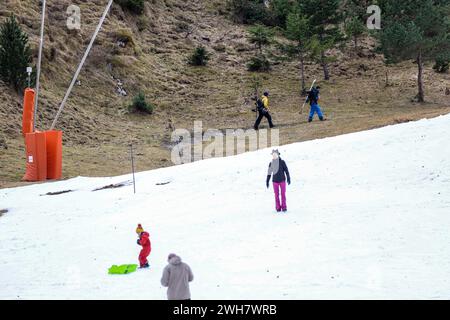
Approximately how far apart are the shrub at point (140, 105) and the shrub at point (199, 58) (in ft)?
33.3

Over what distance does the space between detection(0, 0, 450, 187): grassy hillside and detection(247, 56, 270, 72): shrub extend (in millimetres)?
758

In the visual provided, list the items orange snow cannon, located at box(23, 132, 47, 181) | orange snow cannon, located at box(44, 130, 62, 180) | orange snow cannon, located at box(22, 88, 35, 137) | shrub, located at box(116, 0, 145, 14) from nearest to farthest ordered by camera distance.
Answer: orange snow cannon, located at box(23, 132, 47, 181), orange snow cannon, located at box(44, 130, 62, 180), orange snow cannon, located at box(22, 88, 35, 137), shrub, located at box(116, 0, 145, 14)

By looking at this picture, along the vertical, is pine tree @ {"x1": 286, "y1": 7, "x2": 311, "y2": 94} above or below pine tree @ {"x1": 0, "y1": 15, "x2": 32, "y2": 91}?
above

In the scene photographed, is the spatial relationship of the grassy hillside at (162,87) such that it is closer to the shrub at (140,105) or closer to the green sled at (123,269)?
the shrub at (140,105)

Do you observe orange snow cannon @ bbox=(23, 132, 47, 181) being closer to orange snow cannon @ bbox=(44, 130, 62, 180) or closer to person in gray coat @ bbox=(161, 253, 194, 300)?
orange snow cannon @ bbox=(44, 130, 62, 180)

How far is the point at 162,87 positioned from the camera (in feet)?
145

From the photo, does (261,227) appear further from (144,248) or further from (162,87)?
(162,87)

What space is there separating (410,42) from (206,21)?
25.4 m

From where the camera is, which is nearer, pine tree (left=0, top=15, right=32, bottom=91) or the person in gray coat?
the person in gray coat

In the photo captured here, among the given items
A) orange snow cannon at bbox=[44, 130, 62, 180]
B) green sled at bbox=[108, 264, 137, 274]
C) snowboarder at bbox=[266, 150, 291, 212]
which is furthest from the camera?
orange snow cannon at bbox=[44, 130, 62, 180]

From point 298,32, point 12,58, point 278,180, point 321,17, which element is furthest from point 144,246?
point 321,17

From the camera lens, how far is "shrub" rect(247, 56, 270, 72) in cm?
4819

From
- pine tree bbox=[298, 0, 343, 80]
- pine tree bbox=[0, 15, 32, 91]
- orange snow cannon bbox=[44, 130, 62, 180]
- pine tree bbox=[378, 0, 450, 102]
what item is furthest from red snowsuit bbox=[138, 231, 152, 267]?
pine tree bbox=[298, 0, 343, 80]
